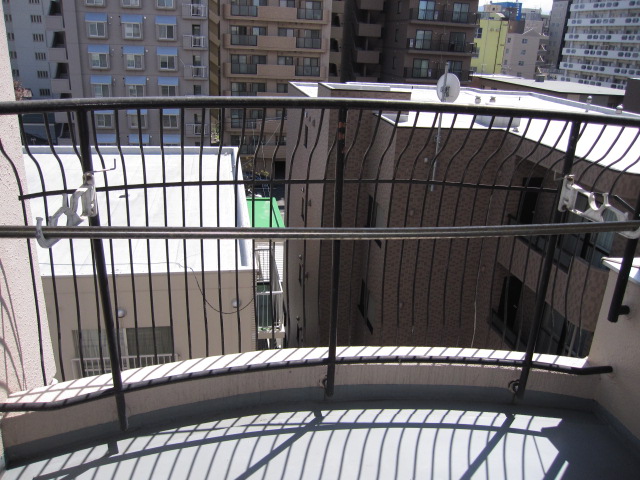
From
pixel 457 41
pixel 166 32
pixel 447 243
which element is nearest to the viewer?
pixel 447 243

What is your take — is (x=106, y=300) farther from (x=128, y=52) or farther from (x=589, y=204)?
(x=128, y=52)

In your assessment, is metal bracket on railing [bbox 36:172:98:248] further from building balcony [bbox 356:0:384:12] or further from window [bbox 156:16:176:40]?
building balcony [bbox 356:0:384:12]

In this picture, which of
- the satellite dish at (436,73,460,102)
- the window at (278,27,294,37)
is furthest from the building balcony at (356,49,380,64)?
the satellite dish at (436,73,460,102)

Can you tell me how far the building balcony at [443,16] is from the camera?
96.7 ft

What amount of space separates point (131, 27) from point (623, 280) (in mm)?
25559

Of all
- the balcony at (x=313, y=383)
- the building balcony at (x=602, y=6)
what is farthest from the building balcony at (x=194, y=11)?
the building balcony at (x=602, y=6)

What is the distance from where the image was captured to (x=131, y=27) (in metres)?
23.7

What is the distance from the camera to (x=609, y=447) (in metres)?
2.24

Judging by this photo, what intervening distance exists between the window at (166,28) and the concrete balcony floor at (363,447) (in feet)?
82.1

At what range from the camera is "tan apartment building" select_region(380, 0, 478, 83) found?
97.2 ft

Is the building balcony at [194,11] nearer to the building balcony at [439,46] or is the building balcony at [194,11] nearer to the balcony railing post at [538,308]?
the building balcony at [439,46]

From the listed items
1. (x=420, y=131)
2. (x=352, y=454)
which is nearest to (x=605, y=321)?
(x=352, y=454)

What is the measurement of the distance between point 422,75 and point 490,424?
3102 cm

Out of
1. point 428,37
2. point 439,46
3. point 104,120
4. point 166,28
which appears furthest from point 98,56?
point 439,46
